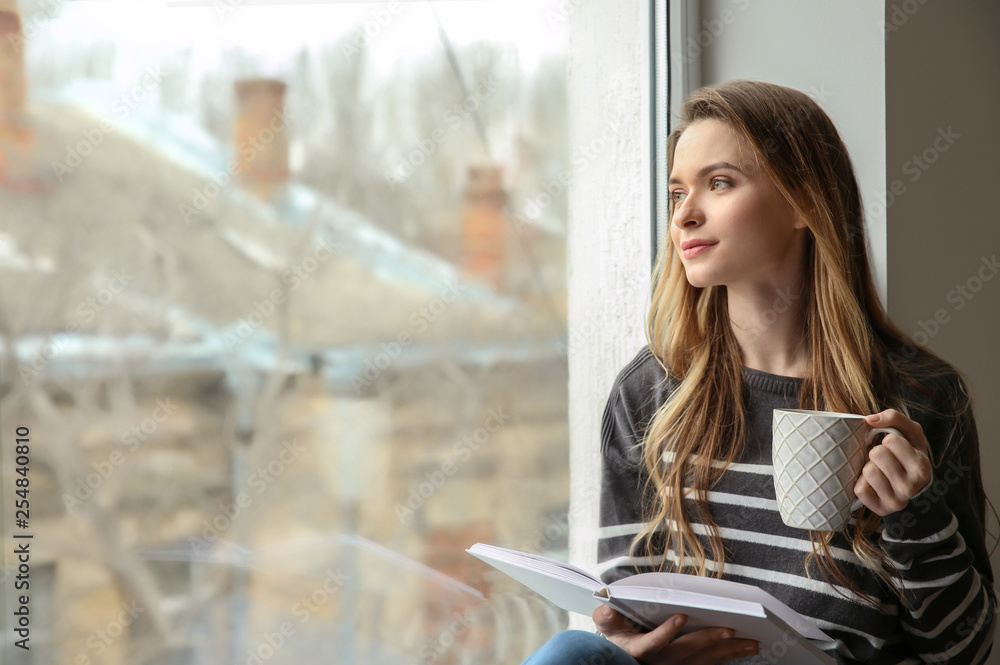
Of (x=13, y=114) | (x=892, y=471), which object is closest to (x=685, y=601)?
(x=892, y=471)

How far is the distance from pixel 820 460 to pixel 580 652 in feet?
1.14

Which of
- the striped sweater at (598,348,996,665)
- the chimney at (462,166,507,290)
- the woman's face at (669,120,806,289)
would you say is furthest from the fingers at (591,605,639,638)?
the chimney at (462,166,507,290)

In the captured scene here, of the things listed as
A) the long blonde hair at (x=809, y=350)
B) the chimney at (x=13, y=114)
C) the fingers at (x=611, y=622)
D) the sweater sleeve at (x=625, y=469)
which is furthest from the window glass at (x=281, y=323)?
the fingers at (x=611, y=622)

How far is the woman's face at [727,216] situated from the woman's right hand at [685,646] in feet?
1.48

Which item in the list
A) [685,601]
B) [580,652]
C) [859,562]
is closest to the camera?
[685,601]

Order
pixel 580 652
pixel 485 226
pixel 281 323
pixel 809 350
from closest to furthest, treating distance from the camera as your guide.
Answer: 1. pixel 580 652
2. pixel 809 350
3. pixel 281 323
4. pixel 485 226

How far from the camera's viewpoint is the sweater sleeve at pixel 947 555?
887mm

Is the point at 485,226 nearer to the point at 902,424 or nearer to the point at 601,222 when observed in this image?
the point at 601,222

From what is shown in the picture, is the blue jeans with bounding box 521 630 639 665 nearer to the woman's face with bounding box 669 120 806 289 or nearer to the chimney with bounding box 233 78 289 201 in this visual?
the woman's face with bounding box 669 120 806 289

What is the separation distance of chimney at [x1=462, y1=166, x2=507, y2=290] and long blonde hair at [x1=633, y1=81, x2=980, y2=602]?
355 millimetres

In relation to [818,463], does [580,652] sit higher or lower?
lower

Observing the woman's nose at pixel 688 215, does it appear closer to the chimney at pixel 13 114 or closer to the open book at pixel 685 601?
the open book at pixel 685 601

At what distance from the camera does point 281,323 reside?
1.17 m

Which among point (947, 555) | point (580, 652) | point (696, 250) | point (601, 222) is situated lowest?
point (580, 652)
